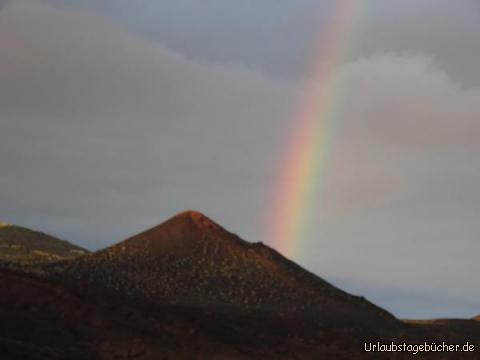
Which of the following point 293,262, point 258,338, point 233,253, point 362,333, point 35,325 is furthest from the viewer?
point 293,262

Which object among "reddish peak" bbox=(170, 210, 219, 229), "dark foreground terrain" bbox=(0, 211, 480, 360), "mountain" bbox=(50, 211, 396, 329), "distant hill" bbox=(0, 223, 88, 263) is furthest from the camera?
"distant hill" bbox=(0, 223, 88, 263)

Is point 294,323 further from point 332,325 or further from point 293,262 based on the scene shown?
point 293,262

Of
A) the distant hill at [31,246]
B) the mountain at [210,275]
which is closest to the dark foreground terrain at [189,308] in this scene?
the mountain at [210,275]

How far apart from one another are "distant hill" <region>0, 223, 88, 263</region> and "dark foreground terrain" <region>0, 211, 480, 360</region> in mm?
13086

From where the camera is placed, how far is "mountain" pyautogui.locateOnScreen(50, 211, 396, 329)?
70.6 m

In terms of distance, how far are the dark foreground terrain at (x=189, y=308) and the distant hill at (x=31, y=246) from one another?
13.1 m

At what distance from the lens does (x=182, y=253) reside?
3120 inches

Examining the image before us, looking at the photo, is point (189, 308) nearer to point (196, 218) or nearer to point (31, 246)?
point (196, 218)

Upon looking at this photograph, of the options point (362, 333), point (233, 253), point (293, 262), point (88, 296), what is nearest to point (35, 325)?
point (88, 296)

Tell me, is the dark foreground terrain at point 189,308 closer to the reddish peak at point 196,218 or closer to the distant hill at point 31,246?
the reddish peak at point 196,218

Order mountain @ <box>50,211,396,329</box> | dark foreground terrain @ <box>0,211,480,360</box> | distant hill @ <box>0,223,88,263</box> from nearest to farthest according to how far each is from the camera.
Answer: dark foreground terrain @ <box>0,211,480,360</box>
mountain @ <box>50,211,396,329</box>
distant hill @ <box>0,223,88,263</box>

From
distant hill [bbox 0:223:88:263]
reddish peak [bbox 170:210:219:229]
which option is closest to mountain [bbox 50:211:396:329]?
reddish peak [bbox 170:210:219:229]

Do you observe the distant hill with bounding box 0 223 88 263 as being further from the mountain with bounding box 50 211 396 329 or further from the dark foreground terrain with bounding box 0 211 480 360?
the mountain with bounding box 50 211 396 329

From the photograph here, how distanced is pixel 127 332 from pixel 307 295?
26.6 meters
